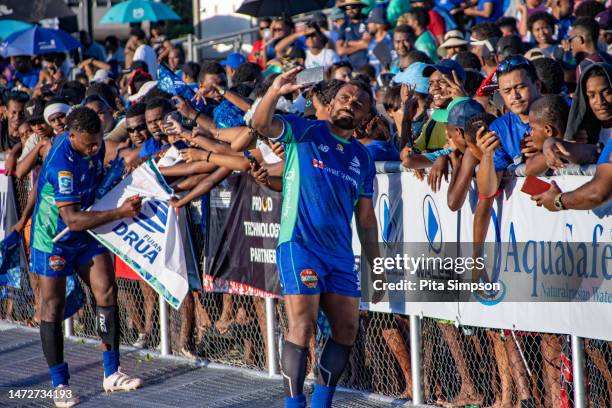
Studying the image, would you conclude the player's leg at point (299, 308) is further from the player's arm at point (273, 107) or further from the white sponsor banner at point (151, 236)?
the white sponsor banner at point (151, 236)

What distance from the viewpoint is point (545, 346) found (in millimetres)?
6426

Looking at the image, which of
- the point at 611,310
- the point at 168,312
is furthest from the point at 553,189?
the point at 168,312

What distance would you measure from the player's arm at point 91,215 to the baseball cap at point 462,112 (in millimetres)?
2869

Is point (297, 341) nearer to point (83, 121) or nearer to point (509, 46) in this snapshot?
point (83, 121)

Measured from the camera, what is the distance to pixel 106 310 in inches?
320

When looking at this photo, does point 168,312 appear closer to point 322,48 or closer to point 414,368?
point 414,368

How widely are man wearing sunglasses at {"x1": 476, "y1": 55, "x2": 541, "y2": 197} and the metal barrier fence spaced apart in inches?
42.2

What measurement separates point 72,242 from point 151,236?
762mm

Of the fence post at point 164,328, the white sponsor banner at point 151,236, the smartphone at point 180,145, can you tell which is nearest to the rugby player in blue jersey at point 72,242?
the white sponsor banner at point 151,236

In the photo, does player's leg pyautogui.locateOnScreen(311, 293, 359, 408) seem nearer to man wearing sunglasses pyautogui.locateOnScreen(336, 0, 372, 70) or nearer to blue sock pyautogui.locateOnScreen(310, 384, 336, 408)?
blue sock pyautogui.locateOnScreen(310, 384, 336, 408)

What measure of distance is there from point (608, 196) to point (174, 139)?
13.8ft

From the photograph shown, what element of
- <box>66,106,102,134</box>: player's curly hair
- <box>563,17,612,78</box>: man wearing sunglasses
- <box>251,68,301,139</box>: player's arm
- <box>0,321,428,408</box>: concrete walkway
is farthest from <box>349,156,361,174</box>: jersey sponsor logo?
<box>563,17,612,78</box>: man wearing sunglasses

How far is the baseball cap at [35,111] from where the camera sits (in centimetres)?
1029

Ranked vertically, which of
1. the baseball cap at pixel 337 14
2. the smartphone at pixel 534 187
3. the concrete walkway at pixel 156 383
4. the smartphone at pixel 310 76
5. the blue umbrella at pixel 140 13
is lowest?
the concrete walkway at pixel 156 383
